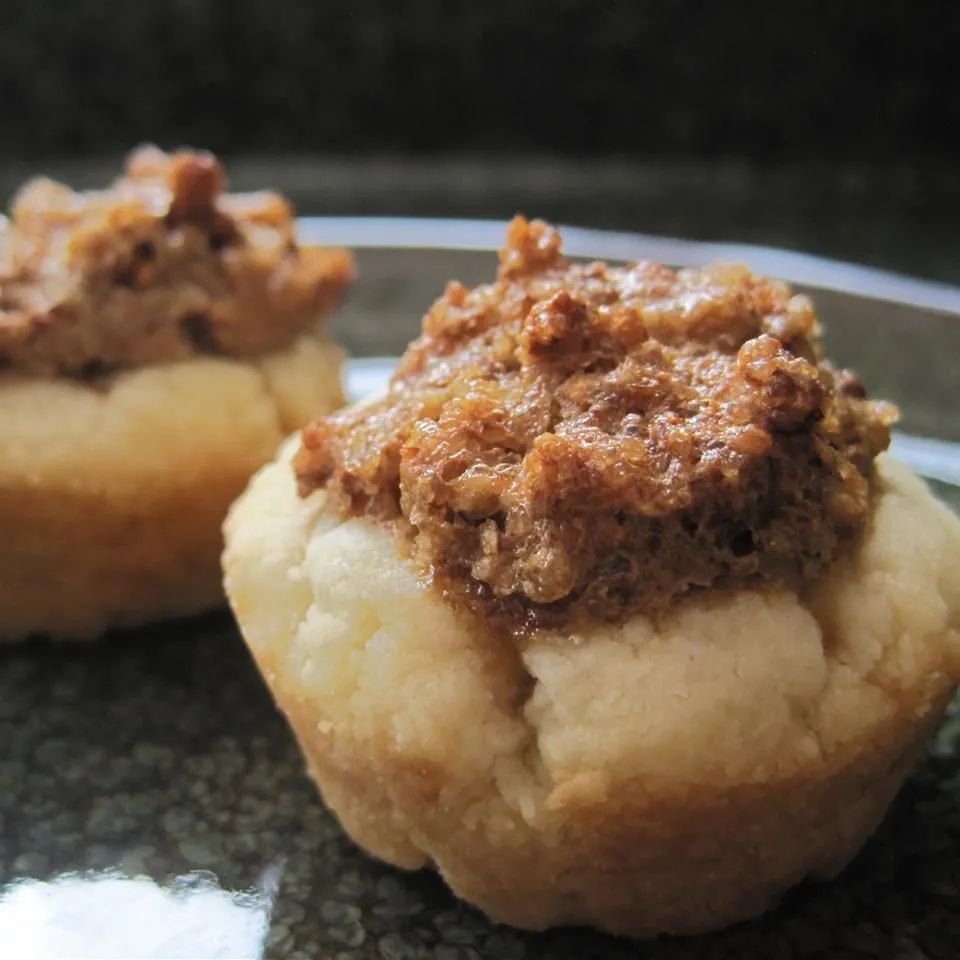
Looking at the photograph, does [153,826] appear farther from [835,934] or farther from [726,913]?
[835,934]

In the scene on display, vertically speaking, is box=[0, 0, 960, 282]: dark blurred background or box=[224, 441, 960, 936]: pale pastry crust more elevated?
box=[224, 441, 960, 936]: pale pastry crust

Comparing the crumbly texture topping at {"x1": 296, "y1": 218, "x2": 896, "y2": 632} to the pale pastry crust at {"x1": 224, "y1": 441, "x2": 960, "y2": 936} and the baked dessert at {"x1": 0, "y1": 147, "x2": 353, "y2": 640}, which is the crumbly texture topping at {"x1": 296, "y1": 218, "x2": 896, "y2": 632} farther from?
the baked dessert at {"x1": 0, "y1": 147, "x2": 353, "y2": 640}

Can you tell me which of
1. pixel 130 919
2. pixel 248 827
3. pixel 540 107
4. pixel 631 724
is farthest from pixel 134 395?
pixel 540 107

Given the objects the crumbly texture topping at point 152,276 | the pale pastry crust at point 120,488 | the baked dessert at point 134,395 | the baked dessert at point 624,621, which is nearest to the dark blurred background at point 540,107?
the crumbly texture topping at point 152,276

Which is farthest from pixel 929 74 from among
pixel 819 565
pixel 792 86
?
pixel 819 565

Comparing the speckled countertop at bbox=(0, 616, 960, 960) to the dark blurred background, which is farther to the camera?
the dark blurred background

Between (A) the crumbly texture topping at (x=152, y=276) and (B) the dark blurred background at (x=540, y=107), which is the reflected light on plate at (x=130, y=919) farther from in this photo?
(B) the dark blurred background at (x=540, y=107)

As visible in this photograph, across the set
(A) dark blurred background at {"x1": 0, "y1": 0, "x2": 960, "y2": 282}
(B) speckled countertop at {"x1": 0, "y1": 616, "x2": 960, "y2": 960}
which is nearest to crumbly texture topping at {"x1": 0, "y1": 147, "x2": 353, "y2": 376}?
(B) speckled countertop at {"x1": 0, "y1": 616, "x2": 960, "y2": 960}

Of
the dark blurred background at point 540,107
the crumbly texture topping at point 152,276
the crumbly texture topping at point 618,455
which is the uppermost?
the crumbly texture topping at point 618,455
